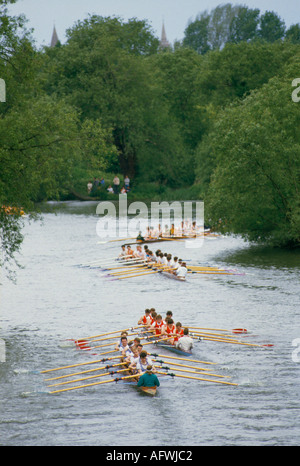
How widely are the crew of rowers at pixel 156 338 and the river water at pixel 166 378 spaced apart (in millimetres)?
709

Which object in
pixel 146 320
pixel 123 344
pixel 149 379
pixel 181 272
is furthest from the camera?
pixel 181 272

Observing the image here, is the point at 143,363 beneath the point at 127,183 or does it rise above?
beneath

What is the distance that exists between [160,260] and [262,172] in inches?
339

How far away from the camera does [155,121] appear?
8588cm

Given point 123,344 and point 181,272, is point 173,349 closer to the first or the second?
point 123,344

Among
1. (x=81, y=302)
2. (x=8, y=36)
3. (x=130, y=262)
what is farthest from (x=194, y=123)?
(x=8, y=36)

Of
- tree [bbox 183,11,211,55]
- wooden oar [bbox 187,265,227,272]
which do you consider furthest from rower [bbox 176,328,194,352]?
tree [bbox 183,11,211,55]

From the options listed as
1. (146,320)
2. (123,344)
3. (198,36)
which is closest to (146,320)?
(146,320)

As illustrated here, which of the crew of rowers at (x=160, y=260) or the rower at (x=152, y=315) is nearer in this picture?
the rower at (x=152, y=315)

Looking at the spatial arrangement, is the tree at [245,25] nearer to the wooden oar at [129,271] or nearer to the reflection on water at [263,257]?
the reflection on water at [263,257]

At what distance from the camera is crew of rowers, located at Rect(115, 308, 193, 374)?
2230cm

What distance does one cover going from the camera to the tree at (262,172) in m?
43.2

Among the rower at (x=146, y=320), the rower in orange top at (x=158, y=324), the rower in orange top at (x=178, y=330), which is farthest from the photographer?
the rower at (x=146, y=320)

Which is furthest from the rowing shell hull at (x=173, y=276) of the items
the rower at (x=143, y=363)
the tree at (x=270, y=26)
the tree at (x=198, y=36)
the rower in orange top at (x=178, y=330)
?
the tree at (x=198, y=36)
